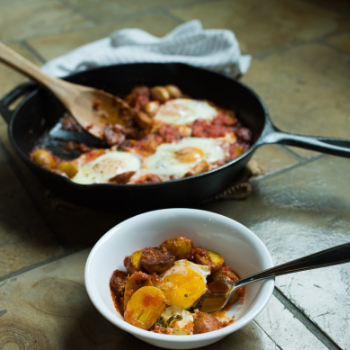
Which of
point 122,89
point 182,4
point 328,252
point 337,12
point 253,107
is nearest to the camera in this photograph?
point 328,252

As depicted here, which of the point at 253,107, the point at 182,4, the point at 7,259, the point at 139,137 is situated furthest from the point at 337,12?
the point at 7,259

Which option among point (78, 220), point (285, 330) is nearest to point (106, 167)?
point (78, 220)

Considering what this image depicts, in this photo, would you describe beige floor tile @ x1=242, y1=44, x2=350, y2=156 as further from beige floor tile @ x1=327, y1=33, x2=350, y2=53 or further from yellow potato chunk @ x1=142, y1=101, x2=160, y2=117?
yellow potato chunk @ x1=142, y1=101, x2=160, y2=117

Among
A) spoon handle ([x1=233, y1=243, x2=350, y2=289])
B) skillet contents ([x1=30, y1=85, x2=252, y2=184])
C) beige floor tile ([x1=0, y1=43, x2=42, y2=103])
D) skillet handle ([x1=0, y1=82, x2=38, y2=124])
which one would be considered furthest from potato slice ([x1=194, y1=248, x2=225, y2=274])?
beige floor tile ([x1=0, y1=43, x2=42, y2=103])

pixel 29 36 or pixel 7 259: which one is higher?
pixel 29 36

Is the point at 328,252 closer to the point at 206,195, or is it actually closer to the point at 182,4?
the point at 206,195

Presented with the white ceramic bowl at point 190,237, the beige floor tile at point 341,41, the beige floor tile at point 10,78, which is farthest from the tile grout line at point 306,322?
the beige floor tile at point 341,41
